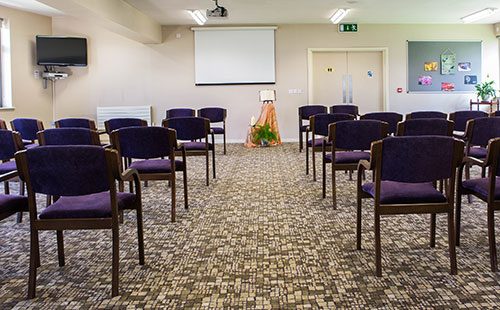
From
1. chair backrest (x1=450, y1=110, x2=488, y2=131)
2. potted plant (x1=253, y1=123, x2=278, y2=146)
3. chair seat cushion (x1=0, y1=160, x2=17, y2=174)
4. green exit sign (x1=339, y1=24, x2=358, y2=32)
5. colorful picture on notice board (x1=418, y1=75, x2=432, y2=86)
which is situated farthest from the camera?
colorful picture on notice board (x1=418, y1=75, x2=432, y2=86)

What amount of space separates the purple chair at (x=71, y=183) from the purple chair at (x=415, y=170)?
4.87 feet

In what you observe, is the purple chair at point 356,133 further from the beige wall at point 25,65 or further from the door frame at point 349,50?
the beige wall at point 25,65

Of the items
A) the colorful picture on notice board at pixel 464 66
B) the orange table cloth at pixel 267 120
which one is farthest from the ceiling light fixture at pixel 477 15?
the orange table cloth at pixel 267 120

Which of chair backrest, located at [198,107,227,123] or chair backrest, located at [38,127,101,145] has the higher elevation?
chair backrest, located at [198,107,227,123]

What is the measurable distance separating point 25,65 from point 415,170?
8.97m

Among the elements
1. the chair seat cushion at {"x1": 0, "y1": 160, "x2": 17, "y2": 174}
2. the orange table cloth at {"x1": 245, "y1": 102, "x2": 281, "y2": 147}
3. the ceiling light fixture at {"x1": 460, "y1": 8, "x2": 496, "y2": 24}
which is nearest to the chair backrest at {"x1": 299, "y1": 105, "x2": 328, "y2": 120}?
the orange table cloth at {"x1": 245, "y1": 102, "x2": 281, "y2": 147}

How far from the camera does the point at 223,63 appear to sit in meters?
10.7

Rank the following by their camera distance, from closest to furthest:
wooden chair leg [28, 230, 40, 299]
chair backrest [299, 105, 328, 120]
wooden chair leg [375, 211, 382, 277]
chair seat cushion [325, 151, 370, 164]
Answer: wooden chair leg [28, 230, 40, 299] → wooden chair leg [375, 211, 382, 277] → chair seat cushion [325, 151, 370, 164] → chair backrest [299, 105, 328, 120]

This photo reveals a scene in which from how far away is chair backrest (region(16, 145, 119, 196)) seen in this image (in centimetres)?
238

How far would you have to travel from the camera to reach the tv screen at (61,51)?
31.8 feet

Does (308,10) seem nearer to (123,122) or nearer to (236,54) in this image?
(236,54)

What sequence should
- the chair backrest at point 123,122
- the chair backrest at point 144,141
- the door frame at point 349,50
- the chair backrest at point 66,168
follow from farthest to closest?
the door frame at point 349,50, the chair backrest at point 123,122, the chair backrest at point 144,141, the chair backrest at point 66,168

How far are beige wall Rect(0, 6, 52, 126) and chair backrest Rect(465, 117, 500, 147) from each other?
316 inches

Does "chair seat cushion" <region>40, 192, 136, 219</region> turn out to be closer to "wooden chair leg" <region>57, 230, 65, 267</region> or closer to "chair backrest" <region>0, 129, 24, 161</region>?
"wooden chair leg" <region>57, 230, 65, 267</region>
